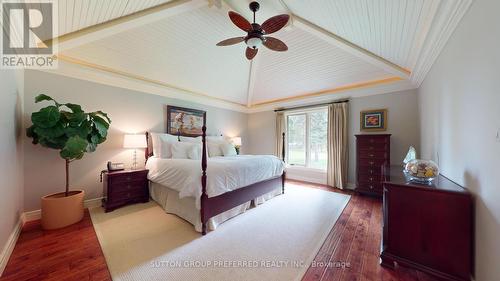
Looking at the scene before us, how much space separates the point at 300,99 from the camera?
5.04 meters

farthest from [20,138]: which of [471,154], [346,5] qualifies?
[471,154]

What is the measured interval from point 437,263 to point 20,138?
4893 millimetres

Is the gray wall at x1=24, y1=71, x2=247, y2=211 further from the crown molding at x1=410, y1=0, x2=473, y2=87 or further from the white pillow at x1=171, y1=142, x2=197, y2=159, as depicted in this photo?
the crown molding at x1=410, y1=0, x2=473, y2=87

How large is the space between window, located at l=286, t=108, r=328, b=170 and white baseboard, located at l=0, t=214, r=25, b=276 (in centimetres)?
529

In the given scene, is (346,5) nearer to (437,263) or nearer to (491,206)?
(491,206)

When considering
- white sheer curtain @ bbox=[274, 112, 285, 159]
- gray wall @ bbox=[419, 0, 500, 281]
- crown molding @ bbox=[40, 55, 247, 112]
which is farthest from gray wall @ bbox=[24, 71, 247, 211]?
gray wall @ bbox=[419, 0, 500, 281]

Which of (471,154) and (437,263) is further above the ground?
(471,154)

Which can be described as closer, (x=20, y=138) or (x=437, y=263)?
(x=437, y=263)

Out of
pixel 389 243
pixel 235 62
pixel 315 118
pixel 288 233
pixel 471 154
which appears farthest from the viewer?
pixel 315 118

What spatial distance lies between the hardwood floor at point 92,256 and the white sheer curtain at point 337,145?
1.85 meters

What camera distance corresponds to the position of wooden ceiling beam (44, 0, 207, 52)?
7.79ft

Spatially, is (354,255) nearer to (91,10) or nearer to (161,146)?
(161,146)

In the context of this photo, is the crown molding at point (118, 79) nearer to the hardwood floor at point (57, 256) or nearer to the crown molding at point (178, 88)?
the crown molding at point (178, 88)

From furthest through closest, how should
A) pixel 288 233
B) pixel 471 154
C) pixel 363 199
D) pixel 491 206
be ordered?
1. pixel 363 199
2. pixel 288 233
3. pixel 471 154
4. pixel 491 206
